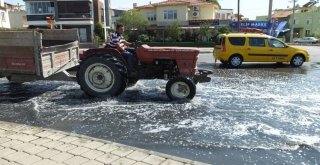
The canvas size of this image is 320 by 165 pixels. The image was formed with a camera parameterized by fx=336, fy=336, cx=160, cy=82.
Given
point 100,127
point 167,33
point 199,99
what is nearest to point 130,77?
point 199,99

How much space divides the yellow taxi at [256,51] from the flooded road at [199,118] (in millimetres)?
6051

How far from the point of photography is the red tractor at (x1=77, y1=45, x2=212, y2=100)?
8.19m

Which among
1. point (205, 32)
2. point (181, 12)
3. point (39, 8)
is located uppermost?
point (39, 8)

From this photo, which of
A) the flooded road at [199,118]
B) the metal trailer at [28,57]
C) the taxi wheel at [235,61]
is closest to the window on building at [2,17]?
the taxi wheel at [235,61]

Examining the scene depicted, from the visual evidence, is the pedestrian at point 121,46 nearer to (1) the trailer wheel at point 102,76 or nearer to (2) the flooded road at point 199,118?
(1) the trailer wheel at point 102,76

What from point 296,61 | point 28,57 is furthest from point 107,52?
point 296,61

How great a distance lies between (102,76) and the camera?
27.8ft

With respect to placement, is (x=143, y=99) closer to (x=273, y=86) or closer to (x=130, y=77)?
(x=130, y=77)

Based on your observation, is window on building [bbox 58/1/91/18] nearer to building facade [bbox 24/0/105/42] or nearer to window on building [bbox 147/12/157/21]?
building facade [bbox 24/0/105/42]

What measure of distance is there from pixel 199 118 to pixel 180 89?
151 cm

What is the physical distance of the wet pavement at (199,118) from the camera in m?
5.13

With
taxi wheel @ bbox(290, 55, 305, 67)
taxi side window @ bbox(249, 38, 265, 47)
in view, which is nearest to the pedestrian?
taxi side window @ bbox(249, 38, 265, 47)

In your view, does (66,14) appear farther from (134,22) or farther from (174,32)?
(174,32)

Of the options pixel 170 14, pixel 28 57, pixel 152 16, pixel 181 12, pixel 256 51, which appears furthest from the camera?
pixel 152 16
